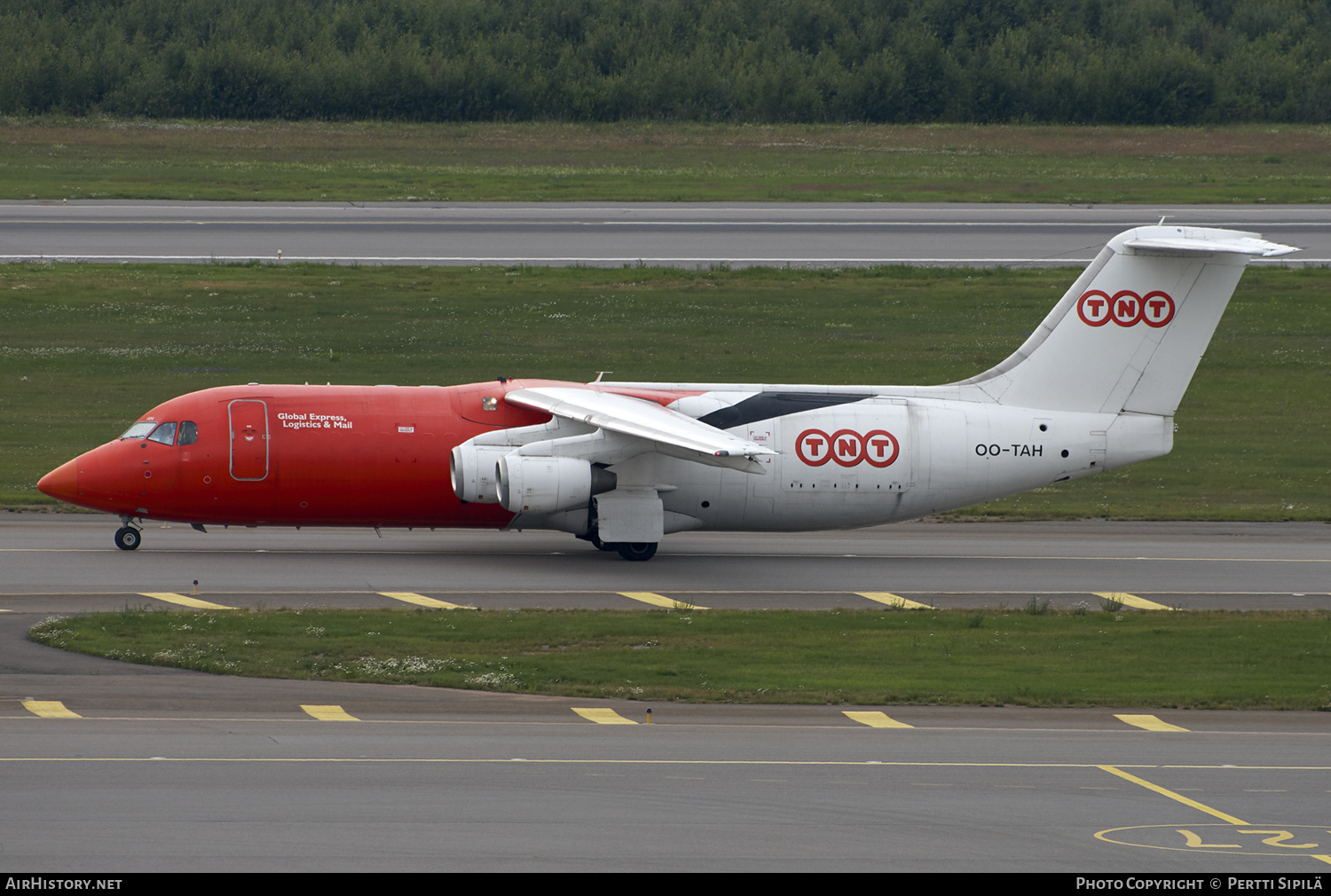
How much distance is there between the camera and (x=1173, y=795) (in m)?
16.5

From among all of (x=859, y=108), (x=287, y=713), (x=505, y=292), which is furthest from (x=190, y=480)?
(x=859, y=108)

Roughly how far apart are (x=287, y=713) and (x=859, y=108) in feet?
301

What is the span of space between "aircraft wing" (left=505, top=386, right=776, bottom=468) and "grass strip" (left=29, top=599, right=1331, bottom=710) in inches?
111

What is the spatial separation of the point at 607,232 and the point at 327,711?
4581cm

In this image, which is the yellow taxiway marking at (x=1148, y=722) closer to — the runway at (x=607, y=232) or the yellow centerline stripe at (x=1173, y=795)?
the yellow centerline stripe at (x=1173, y=795)

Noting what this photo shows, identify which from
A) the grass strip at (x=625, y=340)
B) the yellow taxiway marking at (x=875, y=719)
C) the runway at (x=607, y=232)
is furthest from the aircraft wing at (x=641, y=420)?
the runway at (x=607, y=232)

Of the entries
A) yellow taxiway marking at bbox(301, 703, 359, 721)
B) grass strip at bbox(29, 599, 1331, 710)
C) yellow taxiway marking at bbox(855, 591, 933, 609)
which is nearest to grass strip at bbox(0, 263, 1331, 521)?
yellow taxiway marking at bbox(855, 591, 933, 609)

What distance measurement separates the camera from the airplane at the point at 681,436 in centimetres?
2838

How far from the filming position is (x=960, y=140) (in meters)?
Result: 94.2

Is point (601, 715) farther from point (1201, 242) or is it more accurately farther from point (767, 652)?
point (1201, 242)

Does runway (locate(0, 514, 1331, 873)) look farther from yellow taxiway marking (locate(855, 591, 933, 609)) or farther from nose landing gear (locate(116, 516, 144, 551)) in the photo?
yellow taxiway marking (locate(855, 591, 933, 609))

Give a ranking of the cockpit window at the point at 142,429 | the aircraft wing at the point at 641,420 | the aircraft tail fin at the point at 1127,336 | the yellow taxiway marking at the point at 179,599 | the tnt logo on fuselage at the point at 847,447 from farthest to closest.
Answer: the aircraft tail fin at the point at 1127,336 → the tnt logo on fuselage at the point at 847,447 → the cockpit window at the point at 142,429 → the aircraft wing at the point at 641,420 → the yellow taxiway marking at the point at 179,599

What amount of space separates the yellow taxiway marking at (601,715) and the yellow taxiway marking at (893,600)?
783 cm
